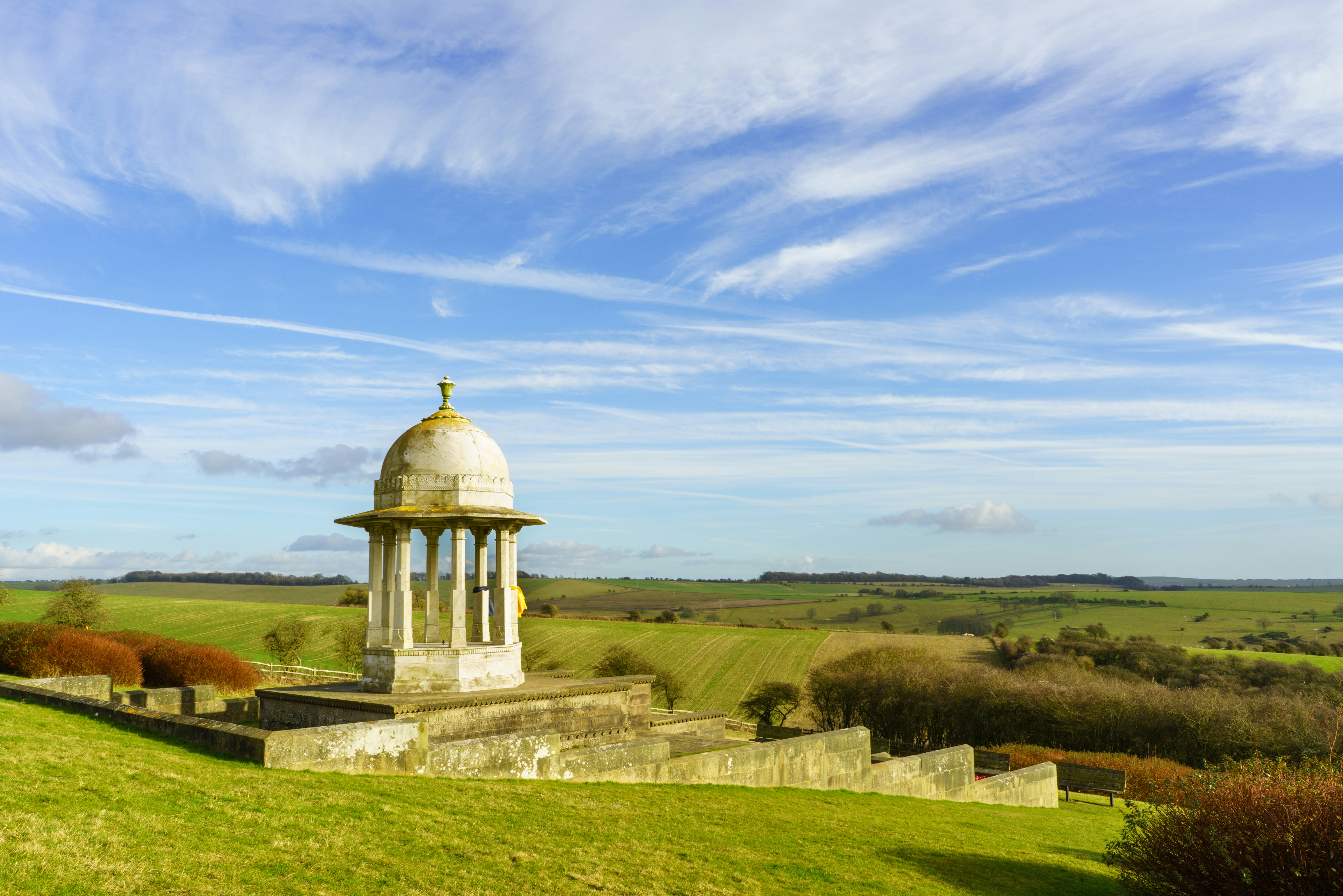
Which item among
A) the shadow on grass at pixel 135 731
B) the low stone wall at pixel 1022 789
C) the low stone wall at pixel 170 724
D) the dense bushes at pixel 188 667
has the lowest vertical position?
the low stone wall at pixel 1022 789

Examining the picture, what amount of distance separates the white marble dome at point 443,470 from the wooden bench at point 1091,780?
19.9m

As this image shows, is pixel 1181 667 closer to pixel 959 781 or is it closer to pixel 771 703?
pixel 771 703

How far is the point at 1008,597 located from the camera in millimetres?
140000

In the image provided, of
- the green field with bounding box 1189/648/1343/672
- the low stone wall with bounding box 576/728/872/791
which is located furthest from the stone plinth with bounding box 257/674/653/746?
the green field with bounding box 1189/648/1343/672

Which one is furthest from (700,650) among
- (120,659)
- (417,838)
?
(417,838)

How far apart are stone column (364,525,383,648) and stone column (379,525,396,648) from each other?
0.02m

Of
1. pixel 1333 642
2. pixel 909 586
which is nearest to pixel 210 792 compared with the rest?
pixel 1333 642

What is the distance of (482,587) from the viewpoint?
2077 cm

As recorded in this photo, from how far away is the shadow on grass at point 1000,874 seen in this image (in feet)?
34.8

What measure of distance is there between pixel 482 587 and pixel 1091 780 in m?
20.2

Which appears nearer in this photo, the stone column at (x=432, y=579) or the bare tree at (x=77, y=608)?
the stone column at (x=432, y=579)

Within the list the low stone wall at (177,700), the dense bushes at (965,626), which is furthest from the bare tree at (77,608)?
the dense bushes at (965,626)

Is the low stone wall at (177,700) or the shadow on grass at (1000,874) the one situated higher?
the low stone wall at (177,700)

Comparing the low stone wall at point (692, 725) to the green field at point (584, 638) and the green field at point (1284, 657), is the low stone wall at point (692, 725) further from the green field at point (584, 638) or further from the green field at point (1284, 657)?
the green field at point (1284, 657)
